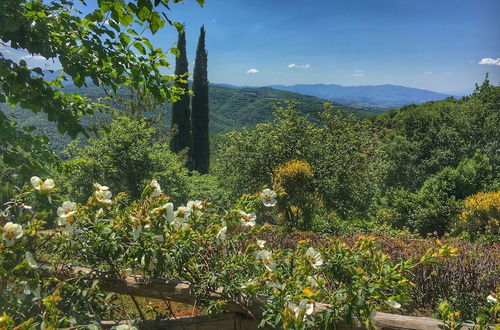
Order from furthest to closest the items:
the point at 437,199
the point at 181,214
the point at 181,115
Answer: the point at 181,115 < the point at 437,199 < the point at 181,214

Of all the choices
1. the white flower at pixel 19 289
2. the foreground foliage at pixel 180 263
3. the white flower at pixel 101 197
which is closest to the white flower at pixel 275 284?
the foreground foliage at pixel 180 263

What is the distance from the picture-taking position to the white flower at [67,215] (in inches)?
57.6

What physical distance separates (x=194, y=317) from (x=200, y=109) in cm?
2356

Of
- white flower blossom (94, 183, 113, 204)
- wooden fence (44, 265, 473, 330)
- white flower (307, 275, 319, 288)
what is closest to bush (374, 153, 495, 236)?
wooden fence (44, 265, 473, 330)

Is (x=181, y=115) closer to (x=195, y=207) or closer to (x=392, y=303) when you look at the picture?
(x=195, y=207)

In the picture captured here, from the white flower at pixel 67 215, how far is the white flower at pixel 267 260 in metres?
0.83

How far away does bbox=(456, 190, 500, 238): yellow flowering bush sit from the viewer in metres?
7.84

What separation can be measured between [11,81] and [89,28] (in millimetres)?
570

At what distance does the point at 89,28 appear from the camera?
2.19 meters

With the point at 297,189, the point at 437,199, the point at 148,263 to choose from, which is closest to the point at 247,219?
the point at 148,263

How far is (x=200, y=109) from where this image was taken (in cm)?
2455

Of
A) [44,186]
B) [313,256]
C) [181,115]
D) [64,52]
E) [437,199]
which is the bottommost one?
[437,199]

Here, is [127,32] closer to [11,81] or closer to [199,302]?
[11,81]

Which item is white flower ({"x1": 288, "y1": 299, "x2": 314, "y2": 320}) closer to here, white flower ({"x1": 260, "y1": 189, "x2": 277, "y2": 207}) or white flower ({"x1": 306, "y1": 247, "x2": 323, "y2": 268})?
white flower ({"x1": 306, "y1": 247, "x2": 323, "y2": 268})
